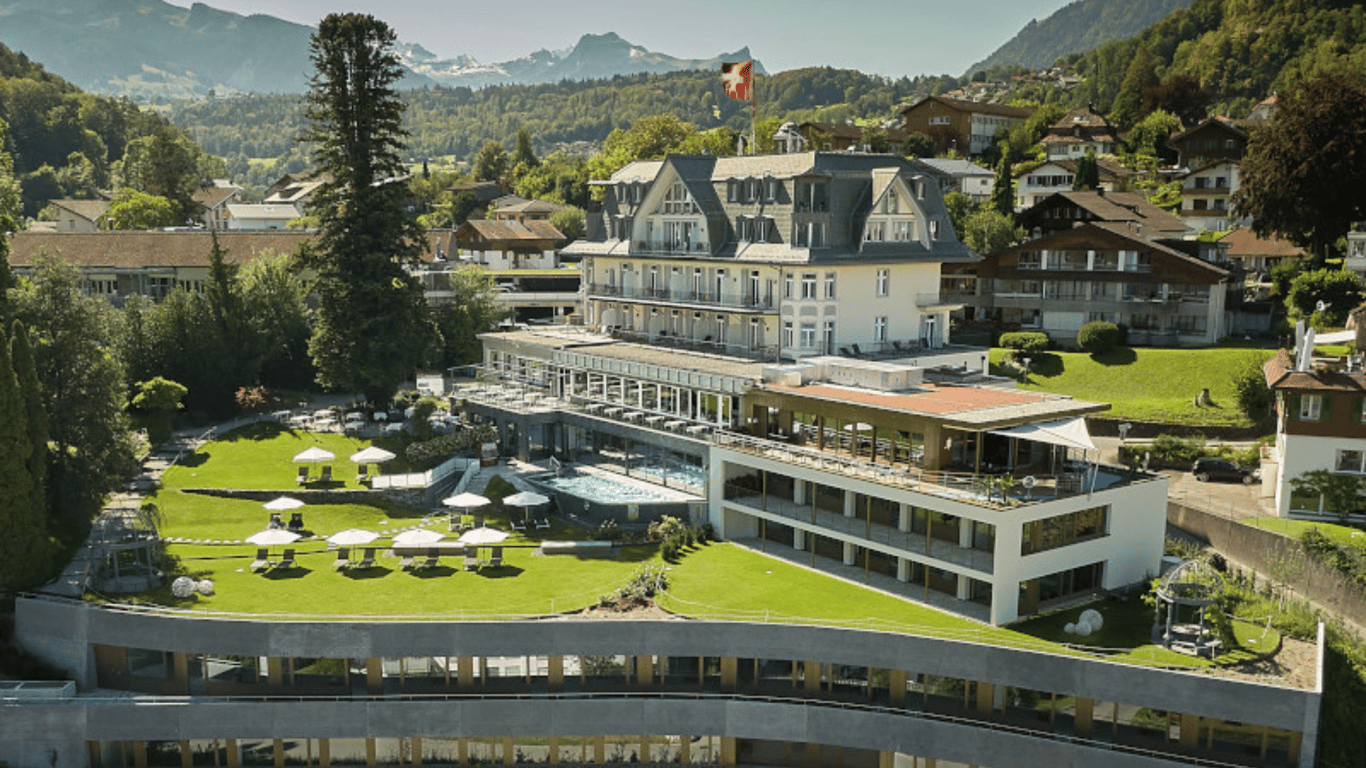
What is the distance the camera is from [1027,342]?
217 ft

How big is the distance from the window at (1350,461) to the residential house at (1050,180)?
61.3 m

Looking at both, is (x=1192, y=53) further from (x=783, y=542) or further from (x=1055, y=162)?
(x=783, y=542)

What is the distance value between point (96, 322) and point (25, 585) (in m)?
14.1

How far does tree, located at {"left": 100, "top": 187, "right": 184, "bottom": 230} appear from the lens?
99.6 meters

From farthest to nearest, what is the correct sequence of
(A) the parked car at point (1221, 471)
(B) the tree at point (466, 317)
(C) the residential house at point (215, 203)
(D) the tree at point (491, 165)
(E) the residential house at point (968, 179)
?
1. (D) the tree at point (491, 165)
2. (C) the residential house at point (215, 203)
3. (E) the residential house at point (968, 179)
4. (B) the tree at point (466, 317)
5. (A) the parked car at point (1221, 471)

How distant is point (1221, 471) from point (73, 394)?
5001 centimetres

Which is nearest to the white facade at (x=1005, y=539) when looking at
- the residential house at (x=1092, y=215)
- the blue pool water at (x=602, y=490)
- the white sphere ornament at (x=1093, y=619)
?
the white sphere ornament at (x=1093, y=619)

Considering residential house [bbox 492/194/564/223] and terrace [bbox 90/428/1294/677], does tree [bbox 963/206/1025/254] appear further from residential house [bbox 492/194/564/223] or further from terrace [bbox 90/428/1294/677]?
residential house [bbox 492/194/564/223]

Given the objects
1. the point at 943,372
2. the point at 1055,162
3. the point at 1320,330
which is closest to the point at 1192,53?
the point at 1055,162

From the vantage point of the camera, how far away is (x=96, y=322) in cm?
4841

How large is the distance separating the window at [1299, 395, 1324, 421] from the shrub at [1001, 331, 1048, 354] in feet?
76.3

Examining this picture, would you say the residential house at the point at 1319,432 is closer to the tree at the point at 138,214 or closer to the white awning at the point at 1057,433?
the white awning at the point at 1057,433

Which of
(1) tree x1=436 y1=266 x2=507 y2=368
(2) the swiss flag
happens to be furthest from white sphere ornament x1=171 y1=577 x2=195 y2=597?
(2) the swiss flag

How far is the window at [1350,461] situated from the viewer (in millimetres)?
42719
